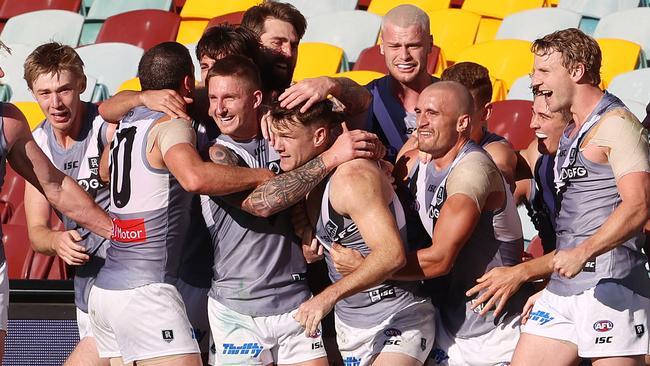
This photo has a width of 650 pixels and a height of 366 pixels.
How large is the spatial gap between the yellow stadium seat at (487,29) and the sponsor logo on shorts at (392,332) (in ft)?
18.4

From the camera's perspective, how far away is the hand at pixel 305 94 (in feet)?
15.9

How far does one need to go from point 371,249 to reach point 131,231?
3.91 feet

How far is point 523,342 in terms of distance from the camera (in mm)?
4801

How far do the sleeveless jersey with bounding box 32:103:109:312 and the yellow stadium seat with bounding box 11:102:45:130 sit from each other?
11.2ft

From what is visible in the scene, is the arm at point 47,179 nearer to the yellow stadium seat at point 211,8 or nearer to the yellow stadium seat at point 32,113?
the yellow stadium seat at point 32,113

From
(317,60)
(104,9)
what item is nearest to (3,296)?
(317,60)

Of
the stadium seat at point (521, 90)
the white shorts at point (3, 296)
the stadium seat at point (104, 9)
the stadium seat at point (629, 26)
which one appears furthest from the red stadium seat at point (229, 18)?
the white shorts at point (3, 296)

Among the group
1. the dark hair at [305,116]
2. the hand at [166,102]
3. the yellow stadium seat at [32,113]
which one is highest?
the dark hair at [305,116]

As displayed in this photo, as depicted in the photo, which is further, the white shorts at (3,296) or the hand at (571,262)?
the white shorts at (3,296)

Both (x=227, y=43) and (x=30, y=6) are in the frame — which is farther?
(x=30, y=6)

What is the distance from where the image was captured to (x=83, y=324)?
18.6ft

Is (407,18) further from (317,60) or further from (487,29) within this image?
(487,29)

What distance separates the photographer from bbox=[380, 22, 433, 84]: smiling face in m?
5.78

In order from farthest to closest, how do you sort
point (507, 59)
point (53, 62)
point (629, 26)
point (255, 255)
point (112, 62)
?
1. point (112, 62)
2. point (629, 26)
3. point (507, 59)
4. point (53, 62)
5. point (255, 255)
